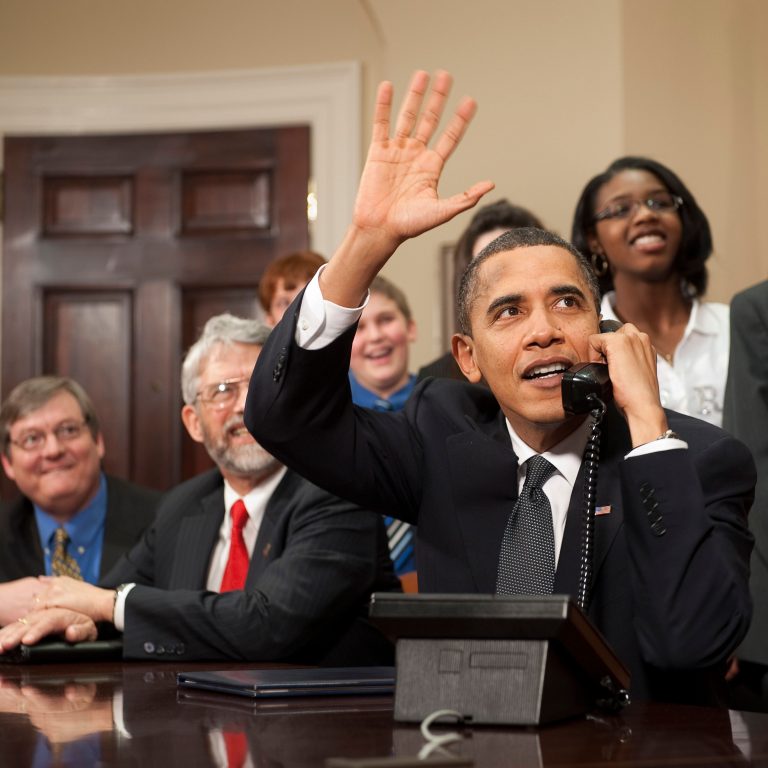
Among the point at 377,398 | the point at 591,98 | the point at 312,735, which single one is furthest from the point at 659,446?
the point at 591,98

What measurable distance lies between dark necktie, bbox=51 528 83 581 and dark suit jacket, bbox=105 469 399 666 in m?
0.77

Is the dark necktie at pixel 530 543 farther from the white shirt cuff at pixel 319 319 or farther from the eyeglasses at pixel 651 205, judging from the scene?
the eyeglasses at pixel 651 205

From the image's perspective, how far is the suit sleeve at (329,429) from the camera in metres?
2.02

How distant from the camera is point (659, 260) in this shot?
340cm

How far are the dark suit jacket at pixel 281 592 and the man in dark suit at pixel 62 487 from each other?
0.86 m

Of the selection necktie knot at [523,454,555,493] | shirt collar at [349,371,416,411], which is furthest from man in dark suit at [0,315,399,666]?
shirt collar at [349,371,416,411]

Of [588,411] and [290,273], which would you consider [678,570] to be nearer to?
[588,411]

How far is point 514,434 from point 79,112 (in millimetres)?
4042

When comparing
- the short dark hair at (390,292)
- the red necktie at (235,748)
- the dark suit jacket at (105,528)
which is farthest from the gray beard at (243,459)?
the red necktie at (235,748)

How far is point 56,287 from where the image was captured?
5621 millimetres

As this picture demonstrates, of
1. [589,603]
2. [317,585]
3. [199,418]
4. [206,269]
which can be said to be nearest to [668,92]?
[206,269]

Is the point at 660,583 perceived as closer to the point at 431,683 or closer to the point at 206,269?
the point at 431,683

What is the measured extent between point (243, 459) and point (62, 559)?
3.53ft

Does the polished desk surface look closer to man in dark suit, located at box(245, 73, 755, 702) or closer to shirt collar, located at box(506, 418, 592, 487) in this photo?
man in dark suit, located at box(245, 73, 755, 702)
